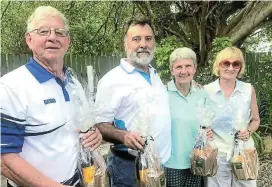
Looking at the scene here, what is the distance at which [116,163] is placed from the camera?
10.7ft

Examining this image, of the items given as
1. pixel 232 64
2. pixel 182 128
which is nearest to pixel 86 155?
pixel 182 128

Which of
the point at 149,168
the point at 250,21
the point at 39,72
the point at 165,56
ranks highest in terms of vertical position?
the point at 250,21

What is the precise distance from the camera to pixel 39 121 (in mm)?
2205

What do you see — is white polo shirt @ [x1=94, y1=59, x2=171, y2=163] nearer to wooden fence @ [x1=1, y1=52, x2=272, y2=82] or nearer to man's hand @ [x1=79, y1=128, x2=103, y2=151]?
man's hand @ [x1=79, y1=128, x2=103, y2=151]

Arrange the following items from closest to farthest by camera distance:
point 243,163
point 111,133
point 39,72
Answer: point 39,72, point 111,133, point 243,163

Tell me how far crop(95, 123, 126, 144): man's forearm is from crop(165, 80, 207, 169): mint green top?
0.50 metres

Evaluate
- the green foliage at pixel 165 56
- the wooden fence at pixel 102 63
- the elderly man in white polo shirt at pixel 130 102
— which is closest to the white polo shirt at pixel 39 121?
the elderly man in white polo shirt at pixel 130 102

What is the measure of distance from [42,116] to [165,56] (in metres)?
6.80

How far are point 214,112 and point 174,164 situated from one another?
61cm

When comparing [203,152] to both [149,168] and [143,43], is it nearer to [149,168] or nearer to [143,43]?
[149,168]

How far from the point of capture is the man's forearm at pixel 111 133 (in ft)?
9.95

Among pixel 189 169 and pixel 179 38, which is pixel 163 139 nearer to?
pixel 189 169

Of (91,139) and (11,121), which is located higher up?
(11,121)

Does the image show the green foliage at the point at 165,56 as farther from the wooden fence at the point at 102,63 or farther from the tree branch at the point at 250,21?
the wooden fence at the point at 102,63
